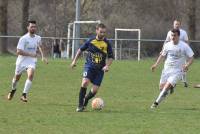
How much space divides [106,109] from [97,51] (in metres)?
1.33

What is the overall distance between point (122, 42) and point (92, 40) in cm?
2409

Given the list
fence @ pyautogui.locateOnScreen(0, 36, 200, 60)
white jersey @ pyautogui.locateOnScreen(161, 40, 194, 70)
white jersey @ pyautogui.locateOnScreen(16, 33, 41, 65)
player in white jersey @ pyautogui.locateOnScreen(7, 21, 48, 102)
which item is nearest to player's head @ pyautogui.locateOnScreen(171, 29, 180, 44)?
white jersey @ pyautogui.locateOnScreen(161, 40, 194, 70)

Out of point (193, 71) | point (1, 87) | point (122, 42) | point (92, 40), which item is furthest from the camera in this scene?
point (122, 42)

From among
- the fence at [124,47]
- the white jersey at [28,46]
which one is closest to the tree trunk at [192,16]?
the fence at [124,47]

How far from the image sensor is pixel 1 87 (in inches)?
768

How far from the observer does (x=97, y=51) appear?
13609mm

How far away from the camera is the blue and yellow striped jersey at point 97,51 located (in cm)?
1360

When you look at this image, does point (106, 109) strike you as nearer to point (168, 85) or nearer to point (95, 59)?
point (95, 59)

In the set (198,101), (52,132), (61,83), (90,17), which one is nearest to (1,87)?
(61,83)

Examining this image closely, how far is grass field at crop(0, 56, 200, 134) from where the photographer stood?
10812 mm

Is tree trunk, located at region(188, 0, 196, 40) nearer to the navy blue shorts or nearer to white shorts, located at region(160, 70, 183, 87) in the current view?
white shorts, located at region(160, 70, 183, 87)

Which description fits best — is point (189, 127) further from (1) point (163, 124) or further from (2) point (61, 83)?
(2) point (61, 83)

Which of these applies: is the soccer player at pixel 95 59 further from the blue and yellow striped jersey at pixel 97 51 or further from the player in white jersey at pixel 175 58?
the player in white jersey at pixel 175 58

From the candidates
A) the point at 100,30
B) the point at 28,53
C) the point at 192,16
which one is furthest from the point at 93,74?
the point at 192,16
